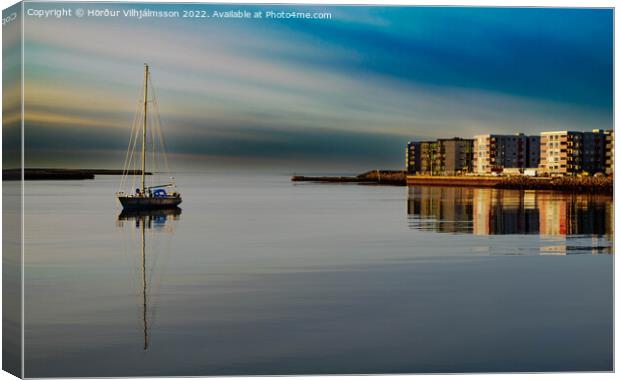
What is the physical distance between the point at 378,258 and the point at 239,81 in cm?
587

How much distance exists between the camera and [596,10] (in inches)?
324

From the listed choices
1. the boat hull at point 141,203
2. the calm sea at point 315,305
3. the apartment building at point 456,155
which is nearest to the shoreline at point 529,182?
the apartment building at point 456,155

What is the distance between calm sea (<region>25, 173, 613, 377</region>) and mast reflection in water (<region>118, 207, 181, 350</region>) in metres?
0.06

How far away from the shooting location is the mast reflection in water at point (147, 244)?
399 inches

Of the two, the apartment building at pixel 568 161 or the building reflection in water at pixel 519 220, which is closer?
the building reflection in water at pixel 519 220

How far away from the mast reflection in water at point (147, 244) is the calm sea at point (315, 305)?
59 millimetres

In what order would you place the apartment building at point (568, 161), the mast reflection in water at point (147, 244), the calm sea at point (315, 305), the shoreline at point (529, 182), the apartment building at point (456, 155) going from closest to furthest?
the calm sea at point (315, 305) < the mast reflection in water at point (147, 244) < the shoreline at point (529, 182) < the apartment building at point (568, 161) < the apartment building at point (456, 155)

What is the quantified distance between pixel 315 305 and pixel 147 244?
9999mm

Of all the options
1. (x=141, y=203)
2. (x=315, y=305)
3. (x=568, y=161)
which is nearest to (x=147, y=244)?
(x=315, y=305)

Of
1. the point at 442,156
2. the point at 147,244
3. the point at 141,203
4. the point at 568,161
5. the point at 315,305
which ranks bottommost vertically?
the point at 315,305

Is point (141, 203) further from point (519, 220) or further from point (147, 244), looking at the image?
point (519, 220)

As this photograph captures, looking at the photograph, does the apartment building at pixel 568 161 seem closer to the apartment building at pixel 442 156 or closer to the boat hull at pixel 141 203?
the apartment building at pixel 442 156

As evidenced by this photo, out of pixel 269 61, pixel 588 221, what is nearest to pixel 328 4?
pixel 269 61

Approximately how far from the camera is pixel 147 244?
19.4 metres
